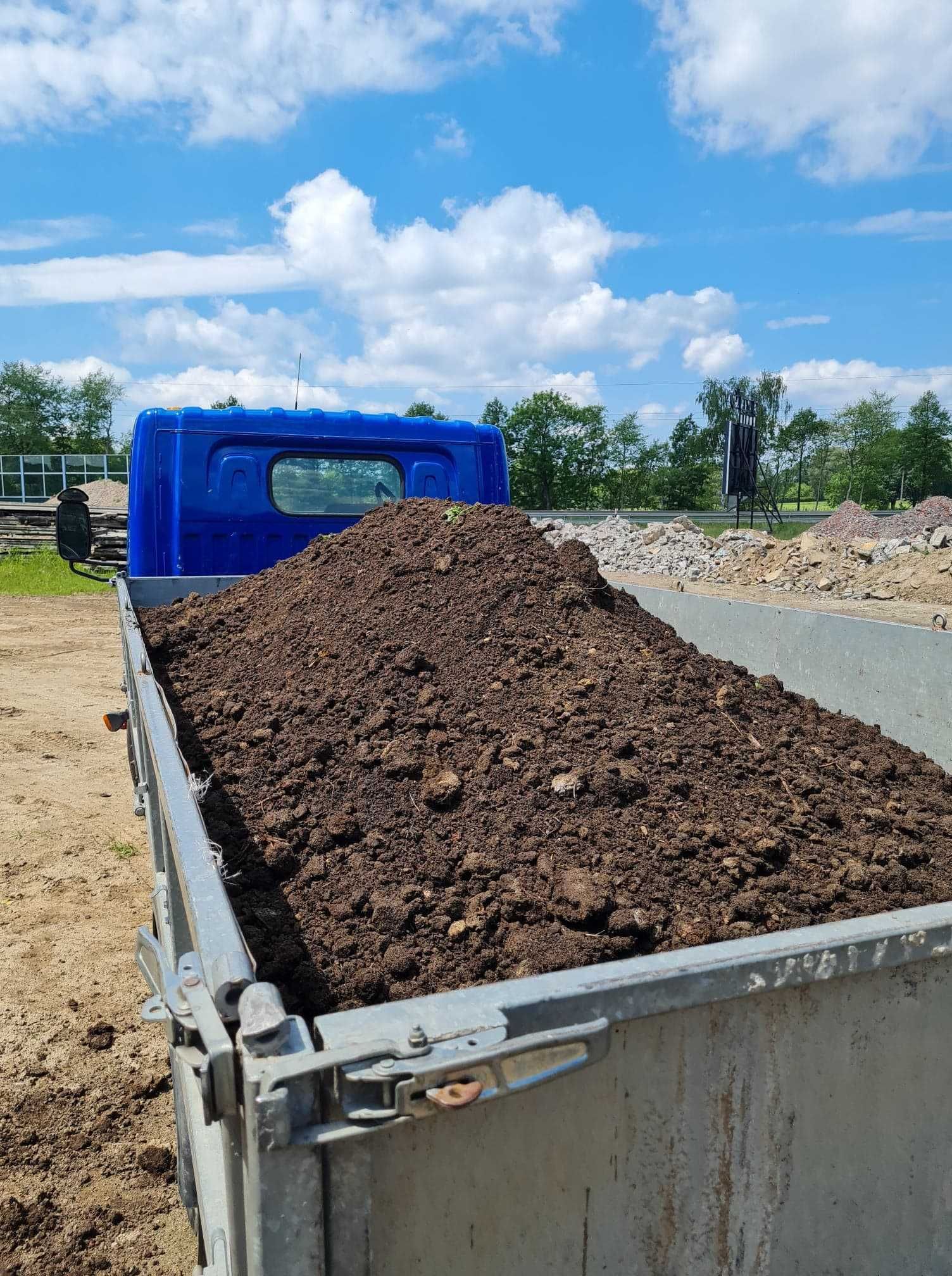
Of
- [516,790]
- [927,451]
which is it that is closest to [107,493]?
[516,790]

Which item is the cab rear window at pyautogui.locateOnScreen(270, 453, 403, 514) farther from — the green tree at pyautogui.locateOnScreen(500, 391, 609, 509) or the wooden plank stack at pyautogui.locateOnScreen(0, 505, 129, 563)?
the green tree at pyautogui.locateOnScreen(500, 391, 609, 509)

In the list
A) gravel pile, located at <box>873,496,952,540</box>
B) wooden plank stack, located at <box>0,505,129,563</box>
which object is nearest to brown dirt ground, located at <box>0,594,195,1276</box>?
wooden plank stack, located at <box>0,505,129,563</box>

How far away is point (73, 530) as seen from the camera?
4.79m

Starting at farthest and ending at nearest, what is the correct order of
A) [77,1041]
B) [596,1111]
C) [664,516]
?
[664,516] → [77,1041] → [596,1111]

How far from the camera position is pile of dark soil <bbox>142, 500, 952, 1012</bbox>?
166 centimetres

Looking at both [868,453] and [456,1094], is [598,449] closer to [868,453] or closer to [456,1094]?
[868,453]

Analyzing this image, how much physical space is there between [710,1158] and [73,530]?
4520 mm

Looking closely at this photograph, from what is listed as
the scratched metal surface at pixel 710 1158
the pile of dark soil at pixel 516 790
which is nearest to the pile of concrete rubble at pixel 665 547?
the pile of dark soil at pixel 516 790

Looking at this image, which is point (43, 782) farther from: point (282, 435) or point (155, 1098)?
point (155, 1098)

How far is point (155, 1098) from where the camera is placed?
283 cm

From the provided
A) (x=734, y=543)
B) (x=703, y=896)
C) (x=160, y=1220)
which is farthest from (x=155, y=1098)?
(x=734, y=543)

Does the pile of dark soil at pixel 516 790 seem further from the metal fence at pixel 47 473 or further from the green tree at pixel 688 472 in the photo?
the green tree at pixel 688 472

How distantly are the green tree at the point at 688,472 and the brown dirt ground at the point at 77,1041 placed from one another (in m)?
53.3

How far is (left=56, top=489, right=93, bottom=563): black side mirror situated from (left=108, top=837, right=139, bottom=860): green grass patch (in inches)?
58.0
